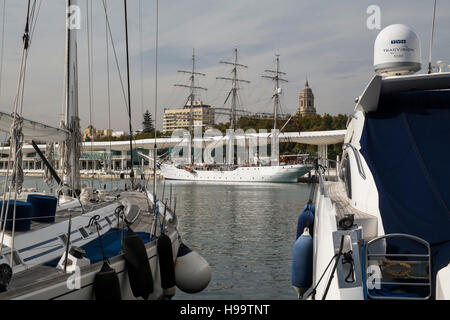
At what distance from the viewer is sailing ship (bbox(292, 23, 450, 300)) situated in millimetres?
5848

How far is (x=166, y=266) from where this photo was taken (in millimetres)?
9211

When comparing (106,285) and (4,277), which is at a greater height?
(4,277)

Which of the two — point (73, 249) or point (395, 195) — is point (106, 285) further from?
point (395, 195)

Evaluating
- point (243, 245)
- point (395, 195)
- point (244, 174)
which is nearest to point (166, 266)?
point (395, 195)

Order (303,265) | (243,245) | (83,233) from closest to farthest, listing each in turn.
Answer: (83,233) < (303,265) < (243,245)

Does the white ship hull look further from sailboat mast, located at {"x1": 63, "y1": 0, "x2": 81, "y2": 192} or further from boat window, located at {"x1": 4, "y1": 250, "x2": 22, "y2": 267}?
boat window, located at {"x1": 4, "y1": 250, "x2": 22, "y2": 267}

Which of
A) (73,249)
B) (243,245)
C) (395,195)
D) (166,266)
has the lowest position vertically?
(243,245)

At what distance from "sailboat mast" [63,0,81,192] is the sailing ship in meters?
7.91

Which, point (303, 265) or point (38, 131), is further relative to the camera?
point (38, 131)

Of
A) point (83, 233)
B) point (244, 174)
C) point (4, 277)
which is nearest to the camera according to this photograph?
point (4, 277)

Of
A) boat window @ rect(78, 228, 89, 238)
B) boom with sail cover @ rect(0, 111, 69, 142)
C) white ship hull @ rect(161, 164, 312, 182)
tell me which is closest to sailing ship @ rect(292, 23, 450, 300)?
boat window @ rect(78, 228, 89, 238)

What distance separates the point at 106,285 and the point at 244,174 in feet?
232

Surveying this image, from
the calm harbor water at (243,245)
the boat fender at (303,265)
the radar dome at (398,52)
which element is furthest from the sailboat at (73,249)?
the radar dome at (398,52)

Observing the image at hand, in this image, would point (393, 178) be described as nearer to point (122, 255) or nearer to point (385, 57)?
point (385, 57)
